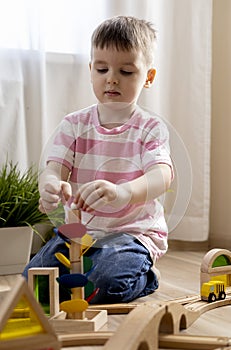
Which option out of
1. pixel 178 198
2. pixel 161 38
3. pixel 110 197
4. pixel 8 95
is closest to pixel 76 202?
pixel 110 197

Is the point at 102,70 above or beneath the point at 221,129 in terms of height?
above

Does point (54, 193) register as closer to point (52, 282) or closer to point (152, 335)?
point (52, 282)

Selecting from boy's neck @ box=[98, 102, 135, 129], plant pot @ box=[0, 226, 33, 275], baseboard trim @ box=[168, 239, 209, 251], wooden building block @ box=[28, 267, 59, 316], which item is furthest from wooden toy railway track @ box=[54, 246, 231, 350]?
baseboard trim @ box=[168, 239, 209, 251]

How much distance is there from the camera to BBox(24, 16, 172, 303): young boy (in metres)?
1.13

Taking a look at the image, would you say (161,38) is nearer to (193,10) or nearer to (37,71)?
(193,10)

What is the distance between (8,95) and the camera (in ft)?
5.51

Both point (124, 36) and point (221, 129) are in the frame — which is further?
point (221, 129)

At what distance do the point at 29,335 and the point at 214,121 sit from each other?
1.44 meters

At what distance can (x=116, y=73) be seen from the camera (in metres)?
1.26

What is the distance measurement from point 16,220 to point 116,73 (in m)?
0.49

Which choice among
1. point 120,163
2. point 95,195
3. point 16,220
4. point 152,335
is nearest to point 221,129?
point 16,220

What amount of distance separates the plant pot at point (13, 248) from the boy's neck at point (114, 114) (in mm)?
424

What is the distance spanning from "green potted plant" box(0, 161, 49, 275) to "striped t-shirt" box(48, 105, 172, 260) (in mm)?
329

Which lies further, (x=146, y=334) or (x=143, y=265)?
(x=143, y=265)
